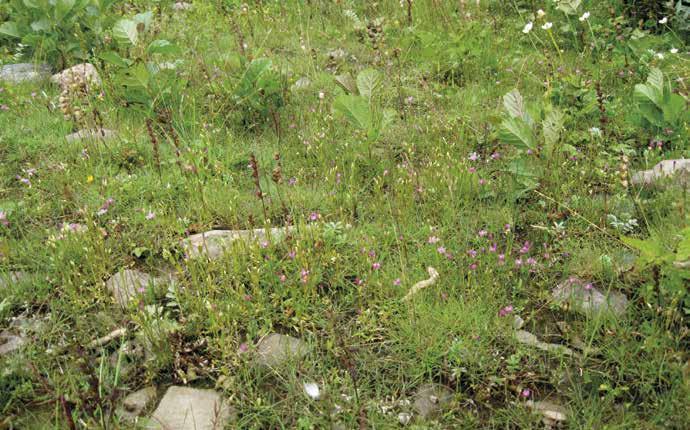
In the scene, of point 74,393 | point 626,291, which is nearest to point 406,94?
point 626,291

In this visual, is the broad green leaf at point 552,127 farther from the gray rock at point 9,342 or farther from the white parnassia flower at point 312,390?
the gray rock at point 9,342

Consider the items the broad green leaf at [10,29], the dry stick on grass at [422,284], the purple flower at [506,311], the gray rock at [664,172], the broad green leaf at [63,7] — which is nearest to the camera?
the purple flower at [506,311]

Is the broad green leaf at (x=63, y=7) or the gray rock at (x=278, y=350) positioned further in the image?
the broad green leaf at (x=63, y=7)

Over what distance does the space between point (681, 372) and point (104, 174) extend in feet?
12.0

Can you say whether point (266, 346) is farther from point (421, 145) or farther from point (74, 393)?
point (421, 145)

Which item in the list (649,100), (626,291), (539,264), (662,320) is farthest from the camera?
(649,100)

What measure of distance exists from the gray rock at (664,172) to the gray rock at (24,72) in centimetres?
533

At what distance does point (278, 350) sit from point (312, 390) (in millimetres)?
402

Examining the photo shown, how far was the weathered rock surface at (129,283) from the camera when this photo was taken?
3182 millimetres

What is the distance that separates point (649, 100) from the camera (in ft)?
13.6

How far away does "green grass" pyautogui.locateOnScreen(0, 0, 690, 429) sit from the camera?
8.87 feet

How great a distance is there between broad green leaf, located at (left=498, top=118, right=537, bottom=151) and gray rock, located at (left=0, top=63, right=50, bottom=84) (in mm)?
4462

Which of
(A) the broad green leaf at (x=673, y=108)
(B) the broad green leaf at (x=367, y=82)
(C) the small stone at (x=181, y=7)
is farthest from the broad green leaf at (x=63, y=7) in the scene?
(A) the broad green leaf at (x=673, y=108)

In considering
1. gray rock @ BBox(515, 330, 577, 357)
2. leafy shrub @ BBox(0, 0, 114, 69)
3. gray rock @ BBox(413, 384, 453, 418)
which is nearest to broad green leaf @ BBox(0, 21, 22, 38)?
leafy shrub @ BBox(0, 0, 114, 69)
